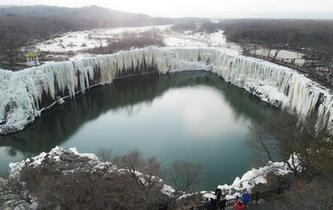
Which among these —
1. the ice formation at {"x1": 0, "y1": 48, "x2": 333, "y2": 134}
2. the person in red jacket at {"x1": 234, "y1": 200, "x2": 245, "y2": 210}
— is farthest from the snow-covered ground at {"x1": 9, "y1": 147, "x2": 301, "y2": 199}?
the ice formation at {"x1": 0, "y1": 48, "x2": 333, "y2": 134}

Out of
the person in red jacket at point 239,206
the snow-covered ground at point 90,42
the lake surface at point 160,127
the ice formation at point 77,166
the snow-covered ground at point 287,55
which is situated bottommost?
the lake surface at point 160,127

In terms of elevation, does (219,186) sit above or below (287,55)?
below

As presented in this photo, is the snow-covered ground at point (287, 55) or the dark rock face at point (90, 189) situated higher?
the snow-covered ground at point (287, 55)

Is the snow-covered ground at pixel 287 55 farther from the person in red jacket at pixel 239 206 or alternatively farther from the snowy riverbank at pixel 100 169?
the person in red jacket at pixel 239 206

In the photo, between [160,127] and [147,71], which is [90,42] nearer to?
[147,71]

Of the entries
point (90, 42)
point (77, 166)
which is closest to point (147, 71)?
point (90, 42)

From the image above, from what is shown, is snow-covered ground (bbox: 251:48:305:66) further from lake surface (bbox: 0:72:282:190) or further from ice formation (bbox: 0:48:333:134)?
lake surface (bbox: 0:72:282:190)

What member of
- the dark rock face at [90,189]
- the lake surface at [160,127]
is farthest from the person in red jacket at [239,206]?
the lake surface at [160,127]

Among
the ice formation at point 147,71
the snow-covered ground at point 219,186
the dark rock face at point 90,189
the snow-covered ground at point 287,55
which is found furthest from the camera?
the snow-covered ground at point 287,55
